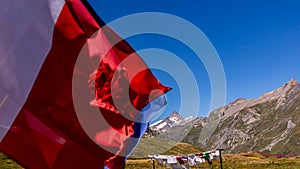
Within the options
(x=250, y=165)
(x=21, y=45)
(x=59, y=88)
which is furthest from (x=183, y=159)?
(x=250, y=165)

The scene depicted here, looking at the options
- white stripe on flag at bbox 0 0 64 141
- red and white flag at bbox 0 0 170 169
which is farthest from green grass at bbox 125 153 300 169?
white stripe on flag at bbox 0 0 64 141

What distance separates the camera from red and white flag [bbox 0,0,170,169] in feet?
18.5

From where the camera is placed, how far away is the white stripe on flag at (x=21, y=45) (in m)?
5.60

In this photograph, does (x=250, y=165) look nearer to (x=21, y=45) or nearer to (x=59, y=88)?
(x=59, y=88)

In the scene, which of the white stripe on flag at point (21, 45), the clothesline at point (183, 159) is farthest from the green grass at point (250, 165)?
the white stripe on flag at point (21, 45)

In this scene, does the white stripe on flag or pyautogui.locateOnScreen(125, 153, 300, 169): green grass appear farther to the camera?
pyautogui.locateOnScreen(125, 153, 300, 169): green grass

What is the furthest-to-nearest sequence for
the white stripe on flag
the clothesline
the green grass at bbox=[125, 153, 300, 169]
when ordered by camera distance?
the green grass at bbox=[125, 153, 300, 169], the clothesline, the white stripe on flag

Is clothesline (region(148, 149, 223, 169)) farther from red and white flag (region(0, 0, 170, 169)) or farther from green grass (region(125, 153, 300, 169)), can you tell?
green grass (region(125, 153, 300, 169))

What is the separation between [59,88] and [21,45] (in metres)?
0.85

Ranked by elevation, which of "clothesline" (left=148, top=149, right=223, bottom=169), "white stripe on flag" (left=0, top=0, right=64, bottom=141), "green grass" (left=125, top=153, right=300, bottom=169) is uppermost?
"white stripe on flag" (left=0, top=0, right=64, bottom=141)

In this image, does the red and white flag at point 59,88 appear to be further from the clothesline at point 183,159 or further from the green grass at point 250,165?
the green grass at point 250,165

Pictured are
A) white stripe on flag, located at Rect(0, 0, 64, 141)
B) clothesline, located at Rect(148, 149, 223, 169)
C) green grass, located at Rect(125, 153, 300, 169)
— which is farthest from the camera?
green grass, located at Rect(125, 153, 300, 169)

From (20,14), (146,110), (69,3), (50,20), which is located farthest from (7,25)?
(146,110)

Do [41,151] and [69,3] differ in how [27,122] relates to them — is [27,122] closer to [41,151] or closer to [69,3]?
[41,151]
